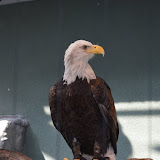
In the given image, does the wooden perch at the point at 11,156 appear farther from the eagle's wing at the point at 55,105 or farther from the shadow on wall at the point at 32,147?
the shadow on wall at the point at 32,147

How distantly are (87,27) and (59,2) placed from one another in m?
0.30

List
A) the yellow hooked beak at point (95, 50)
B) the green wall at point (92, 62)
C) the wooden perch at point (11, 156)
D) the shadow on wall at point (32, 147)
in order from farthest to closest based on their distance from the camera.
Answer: the shadow on wall at point (32, 147) < the green wall at point (92, 62) < the yellow hooked beak at point (95, 50) < the wooden perch at point (11, 156)

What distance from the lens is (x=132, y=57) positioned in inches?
92.2

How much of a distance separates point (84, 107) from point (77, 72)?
0.22 metres

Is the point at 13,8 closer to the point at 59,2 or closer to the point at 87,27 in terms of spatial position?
the point at 59,2

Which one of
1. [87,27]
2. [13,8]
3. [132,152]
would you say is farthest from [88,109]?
[13,8]

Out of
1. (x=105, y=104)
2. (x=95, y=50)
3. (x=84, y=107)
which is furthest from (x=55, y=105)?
(x=95, y=50)

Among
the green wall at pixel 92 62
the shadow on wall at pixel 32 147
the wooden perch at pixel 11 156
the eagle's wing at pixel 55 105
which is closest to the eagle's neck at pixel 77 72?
the eagle's wing at pixel 55 105

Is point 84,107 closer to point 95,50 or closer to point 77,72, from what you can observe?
point 77,72

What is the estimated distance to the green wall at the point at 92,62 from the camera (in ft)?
7.61

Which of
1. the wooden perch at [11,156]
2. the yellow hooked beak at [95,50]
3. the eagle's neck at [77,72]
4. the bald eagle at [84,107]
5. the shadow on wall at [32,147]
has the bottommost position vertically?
the shadow on wall at [32,147]

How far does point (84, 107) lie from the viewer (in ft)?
6.72

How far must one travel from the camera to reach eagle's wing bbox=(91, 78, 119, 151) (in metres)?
2.05

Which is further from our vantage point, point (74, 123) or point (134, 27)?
point (134, 27)
